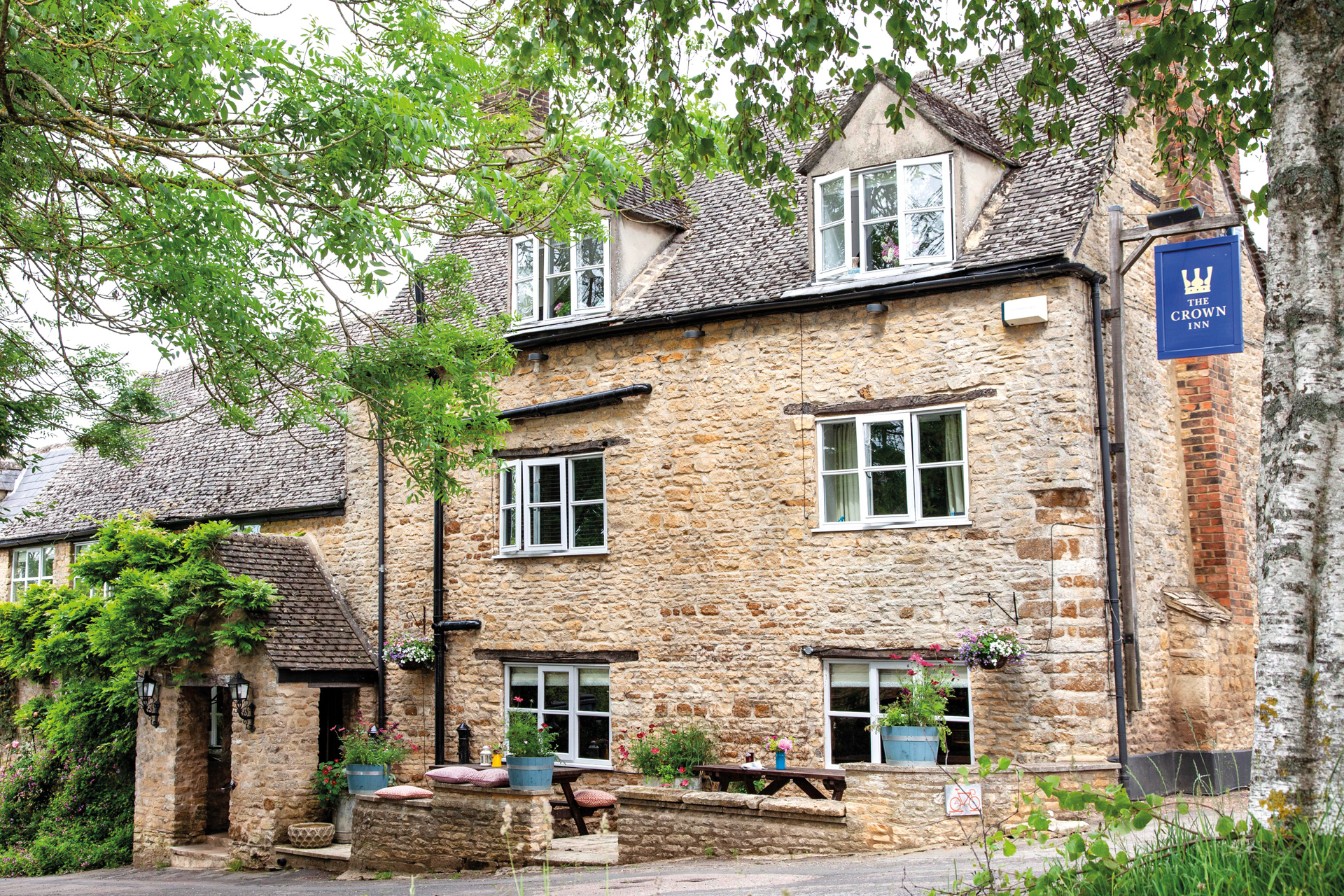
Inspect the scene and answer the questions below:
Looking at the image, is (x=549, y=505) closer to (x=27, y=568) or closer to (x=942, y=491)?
(x=942, y=491)

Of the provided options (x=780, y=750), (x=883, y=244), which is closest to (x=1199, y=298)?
(x=883, y=244)

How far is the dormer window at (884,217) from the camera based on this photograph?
12953 mm

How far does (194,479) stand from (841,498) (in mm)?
12714

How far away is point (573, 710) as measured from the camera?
14.9 metres

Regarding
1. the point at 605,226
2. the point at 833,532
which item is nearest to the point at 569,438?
the point at 605,226

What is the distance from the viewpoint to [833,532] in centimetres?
1312

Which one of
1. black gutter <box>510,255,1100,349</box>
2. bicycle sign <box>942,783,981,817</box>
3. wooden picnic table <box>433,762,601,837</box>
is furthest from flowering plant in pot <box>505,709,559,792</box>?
black gutter <box>510,255,1100,349</box>

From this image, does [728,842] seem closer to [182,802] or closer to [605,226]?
[605,226]

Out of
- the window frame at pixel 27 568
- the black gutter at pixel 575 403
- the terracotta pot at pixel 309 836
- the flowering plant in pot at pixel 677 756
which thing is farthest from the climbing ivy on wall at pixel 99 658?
the flowering plant in pot at pixel 677 756

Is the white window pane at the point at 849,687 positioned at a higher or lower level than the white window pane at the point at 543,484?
lower

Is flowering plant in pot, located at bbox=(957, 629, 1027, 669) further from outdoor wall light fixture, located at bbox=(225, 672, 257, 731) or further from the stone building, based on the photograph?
outdoor wall light fixture, located at bbox=(225, 672, 257, 731)

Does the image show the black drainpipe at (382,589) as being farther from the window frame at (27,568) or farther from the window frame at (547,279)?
the window frame at (27,568)

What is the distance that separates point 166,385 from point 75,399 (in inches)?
610

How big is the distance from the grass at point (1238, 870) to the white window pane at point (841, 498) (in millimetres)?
8259
